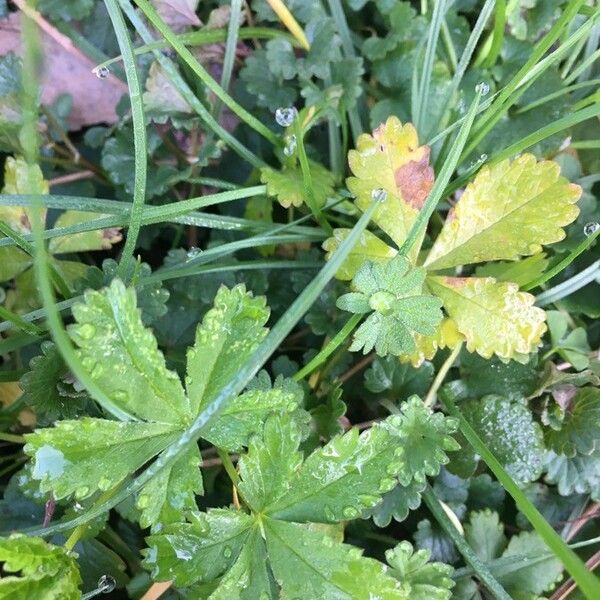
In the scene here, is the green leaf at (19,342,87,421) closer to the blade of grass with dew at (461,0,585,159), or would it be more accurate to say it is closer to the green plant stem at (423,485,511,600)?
the green plant stem at (423,485,511,600)

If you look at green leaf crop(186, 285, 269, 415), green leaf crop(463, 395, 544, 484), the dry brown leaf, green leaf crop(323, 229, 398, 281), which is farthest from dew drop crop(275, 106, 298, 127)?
green leaf crop(463, 395, 544, 484)

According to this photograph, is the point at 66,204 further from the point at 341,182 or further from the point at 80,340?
the point at 341,182

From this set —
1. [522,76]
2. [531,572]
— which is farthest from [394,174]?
[531,572]

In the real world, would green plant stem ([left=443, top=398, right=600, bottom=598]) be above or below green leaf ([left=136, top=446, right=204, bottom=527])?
below

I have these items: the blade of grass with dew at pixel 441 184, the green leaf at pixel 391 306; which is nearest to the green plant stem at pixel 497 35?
the blade of grass with dew at pixel 441 184

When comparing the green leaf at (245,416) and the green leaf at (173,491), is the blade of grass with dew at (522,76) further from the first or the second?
the green leaf at (173,491)
